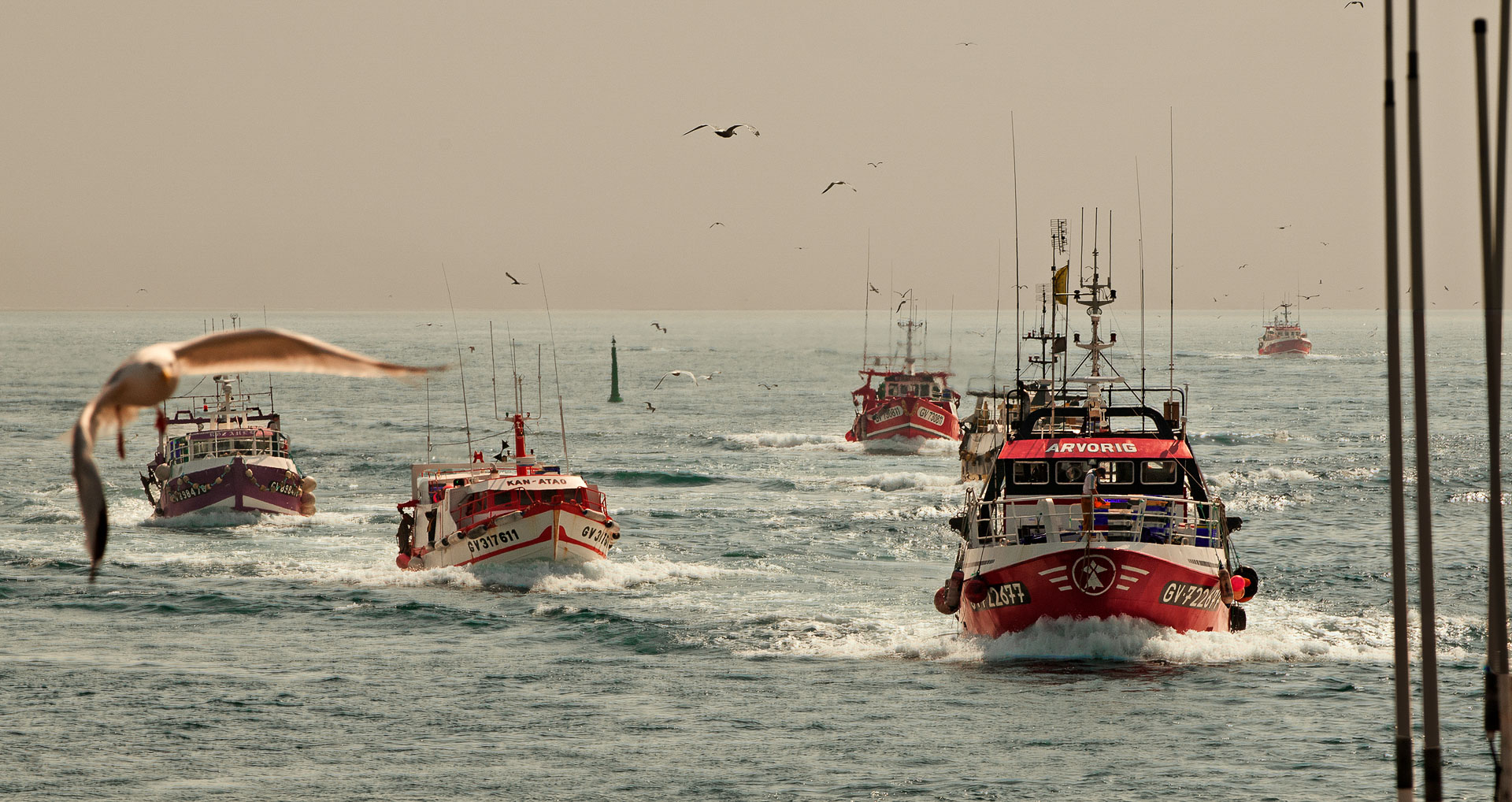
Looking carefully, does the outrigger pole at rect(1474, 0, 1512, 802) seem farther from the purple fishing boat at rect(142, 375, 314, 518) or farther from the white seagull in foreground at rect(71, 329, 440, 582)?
the purple fishing boat at rect(142, 375, 314, 518)

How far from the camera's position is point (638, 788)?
24.1m

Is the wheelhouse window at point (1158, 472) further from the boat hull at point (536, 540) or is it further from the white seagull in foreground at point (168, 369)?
the white seagull in foreground at point (168, 369)

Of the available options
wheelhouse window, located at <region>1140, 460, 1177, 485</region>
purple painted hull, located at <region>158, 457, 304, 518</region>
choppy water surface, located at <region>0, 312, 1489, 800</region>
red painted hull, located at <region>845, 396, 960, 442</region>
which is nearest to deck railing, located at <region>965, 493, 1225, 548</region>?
wheelhouse window, located at <region>1140, 460, 1177, 485</region>

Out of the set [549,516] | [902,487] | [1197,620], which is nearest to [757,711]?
[1197,620]

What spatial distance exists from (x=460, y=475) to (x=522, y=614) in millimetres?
9922

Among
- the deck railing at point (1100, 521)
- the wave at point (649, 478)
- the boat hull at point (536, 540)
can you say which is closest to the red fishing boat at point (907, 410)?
the wave at point (649, 478)

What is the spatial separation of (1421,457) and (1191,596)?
1924 centimetres

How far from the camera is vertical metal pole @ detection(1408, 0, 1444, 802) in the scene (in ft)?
35.9

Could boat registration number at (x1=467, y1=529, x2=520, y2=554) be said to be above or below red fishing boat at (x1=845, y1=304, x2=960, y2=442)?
below

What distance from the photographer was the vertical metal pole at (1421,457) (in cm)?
1093

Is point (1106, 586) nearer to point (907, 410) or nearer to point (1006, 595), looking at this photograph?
point (1006, 595)

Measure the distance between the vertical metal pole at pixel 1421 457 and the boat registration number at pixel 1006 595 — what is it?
18670 mm

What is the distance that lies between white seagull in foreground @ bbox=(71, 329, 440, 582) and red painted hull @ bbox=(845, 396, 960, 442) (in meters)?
80.5

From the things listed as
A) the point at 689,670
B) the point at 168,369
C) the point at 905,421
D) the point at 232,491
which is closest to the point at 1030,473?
the point at 689,670
